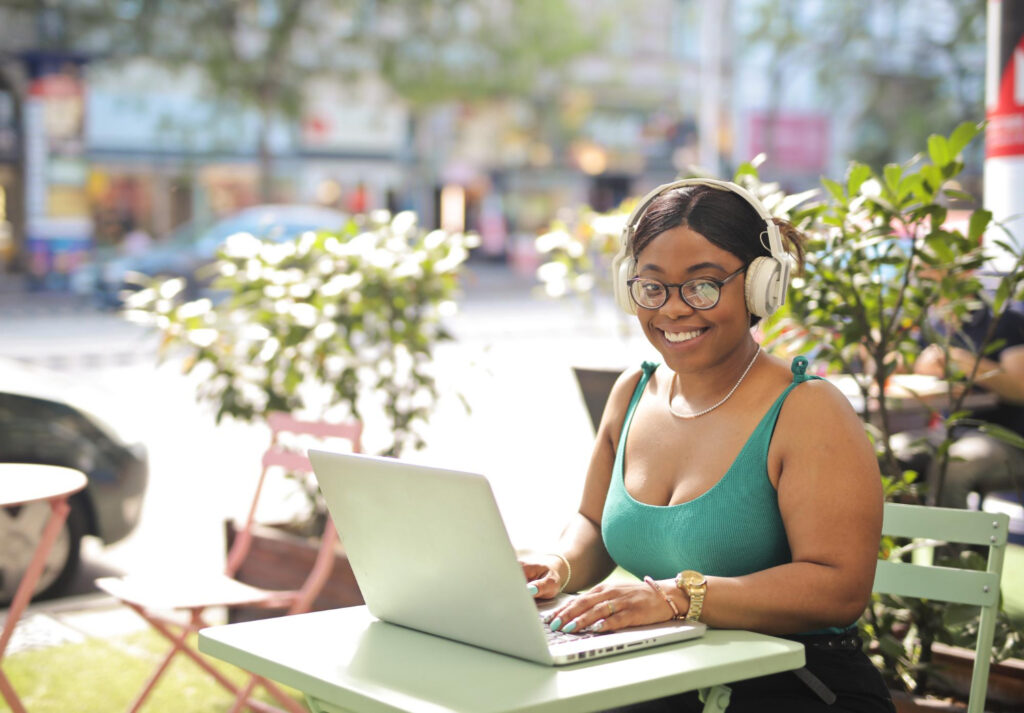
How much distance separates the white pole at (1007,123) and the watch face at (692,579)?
347 cm

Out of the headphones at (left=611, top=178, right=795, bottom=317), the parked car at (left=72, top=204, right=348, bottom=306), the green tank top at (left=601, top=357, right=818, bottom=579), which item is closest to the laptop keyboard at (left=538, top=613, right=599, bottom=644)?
the green tank top at (left=601, top=357, right=818, bottom=579)

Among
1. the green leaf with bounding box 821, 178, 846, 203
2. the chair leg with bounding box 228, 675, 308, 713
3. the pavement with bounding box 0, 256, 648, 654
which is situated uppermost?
the green leaf with bounding box 821, 178, 846, 203

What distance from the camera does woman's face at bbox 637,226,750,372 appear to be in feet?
7.71

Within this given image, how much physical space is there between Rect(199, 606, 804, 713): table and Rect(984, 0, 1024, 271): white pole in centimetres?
363

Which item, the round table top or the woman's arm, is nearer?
the woman's arm

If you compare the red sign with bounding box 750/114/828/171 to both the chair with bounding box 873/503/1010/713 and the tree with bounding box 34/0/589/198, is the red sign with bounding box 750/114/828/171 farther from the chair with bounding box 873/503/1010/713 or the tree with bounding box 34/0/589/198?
the chair with bounding box 873/503/1010/713

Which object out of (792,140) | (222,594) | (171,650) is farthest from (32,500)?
(792,140)

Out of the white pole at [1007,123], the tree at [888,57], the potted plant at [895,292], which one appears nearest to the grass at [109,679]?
the potted plant at [895,292]

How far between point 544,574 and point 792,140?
39.3m

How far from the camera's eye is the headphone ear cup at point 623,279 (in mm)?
2504

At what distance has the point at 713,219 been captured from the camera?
2.36 metres

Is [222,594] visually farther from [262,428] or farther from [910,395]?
[262,428]

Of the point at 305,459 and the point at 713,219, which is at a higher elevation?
the point at 713,219

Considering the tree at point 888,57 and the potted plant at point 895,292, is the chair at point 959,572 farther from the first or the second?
the tree at point 888,57
